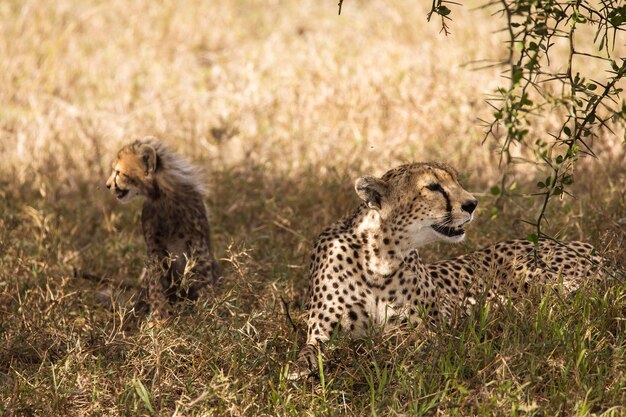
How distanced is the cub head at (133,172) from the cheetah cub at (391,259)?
1.05 metres

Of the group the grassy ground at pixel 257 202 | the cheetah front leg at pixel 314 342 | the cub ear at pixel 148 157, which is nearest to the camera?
the grassy ground at pixel 257 202

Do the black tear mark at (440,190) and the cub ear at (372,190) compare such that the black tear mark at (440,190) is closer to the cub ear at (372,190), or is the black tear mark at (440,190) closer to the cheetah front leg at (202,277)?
the cub ear at (372,190)

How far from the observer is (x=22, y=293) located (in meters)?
4.58

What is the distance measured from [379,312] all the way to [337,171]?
7.03ft

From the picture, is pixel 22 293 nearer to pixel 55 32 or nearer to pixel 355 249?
pixel 355 249

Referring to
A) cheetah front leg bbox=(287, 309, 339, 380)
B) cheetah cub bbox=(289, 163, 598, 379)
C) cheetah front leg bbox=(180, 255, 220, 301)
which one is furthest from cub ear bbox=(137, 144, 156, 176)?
cheetah front leg bbox=(287, 309, 339, 380)

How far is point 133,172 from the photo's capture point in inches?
186

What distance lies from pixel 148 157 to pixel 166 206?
23 centimetres

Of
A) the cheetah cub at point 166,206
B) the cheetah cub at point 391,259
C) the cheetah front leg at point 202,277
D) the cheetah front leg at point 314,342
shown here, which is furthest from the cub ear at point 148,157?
the cheetah front leg at point 314,342

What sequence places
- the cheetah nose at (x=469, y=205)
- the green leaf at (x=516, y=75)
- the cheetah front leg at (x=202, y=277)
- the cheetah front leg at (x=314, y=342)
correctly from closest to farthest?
the green leaf at (x=516, y=75), the cheetah front leg at (x=314, y=342), the cheetah nose at (x=469, y=205), the cheetah front leg at (x=202, y=277)

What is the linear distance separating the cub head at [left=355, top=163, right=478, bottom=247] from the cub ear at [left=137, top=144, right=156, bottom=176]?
1.24 metres

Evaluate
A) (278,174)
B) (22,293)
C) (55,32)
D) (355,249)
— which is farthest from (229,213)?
(55,32)

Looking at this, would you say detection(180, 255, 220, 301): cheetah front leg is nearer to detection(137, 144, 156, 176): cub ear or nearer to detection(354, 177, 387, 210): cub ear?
detection(137, 144, 156, 176): cub ear

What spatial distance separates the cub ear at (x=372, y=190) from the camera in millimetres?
3869
